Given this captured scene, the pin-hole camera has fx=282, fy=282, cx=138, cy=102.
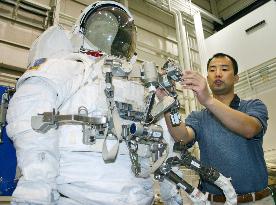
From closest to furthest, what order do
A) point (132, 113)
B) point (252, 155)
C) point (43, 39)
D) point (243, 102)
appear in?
1. point (132, 113)
2. point (43, 39)
3. point (252, 155)
4. point (243, 102)

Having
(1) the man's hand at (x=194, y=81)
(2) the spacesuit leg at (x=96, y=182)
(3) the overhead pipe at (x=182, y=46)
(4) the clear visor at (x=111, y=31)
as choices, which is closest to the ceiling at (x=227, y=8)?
(3) the overhead pipe at (x=182, y=46)

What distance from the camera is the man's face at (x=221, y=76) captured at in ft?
6.59

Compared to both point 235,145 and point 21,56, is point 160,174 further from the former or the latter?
point 21,56

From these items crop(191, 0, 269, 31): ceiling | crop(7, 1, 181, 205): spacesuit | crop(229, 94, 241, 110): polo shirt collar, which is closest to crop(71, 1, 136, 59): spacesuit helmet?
crop(7, 1, 181, 205): spacesuit

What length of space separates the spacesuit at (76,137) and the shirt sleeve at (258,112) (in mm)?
720

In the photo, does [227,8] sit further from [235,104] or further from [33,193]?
[33,193]

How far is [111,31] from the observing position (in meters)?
1.72

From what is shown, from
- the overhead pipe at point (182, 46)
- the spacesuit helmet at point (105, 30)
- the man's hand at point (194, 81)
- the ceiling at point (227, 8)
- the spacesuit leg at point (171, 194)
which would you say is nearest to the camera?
the man's hand at point (194, 81)

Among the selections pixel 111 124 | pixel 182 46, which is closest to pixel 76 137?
pixel 111 124

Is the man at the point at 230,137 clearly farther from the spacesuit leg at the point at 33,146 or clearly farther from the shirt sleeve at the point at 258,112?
the spacesuit leg at the point at 33,146

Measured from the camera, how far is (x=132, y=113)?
4.42 ft

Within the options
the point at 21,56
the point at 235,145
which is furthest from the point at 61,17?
the point at 235,145

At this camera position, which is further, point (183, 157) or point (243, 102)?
point (243, 102)

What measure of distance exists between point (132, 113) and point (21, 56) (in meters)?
2.16
